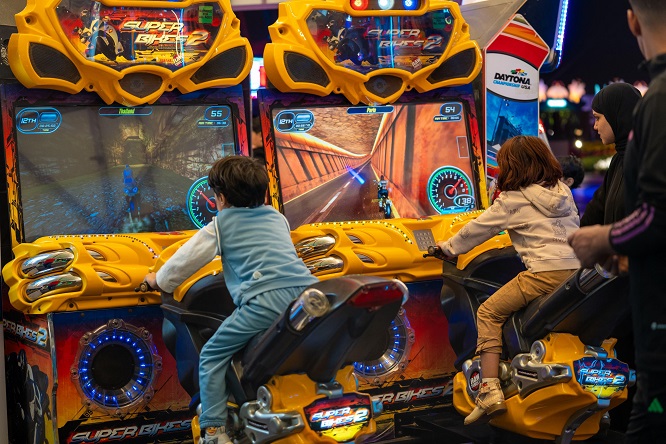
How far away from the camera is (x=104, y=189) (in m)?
4.49

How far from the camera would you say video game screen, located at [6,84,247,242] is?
4.34 m

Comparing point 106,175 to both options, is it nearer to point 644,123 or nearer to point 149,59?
point 149,59

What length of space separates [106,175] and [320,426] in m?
1.65

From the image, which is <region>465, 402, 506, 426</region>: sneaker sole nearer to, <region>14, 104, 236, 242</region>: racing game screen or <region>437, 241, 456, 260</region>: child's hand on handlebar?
<region>437, 241, 456, 260</region>: child's hand on handlebar

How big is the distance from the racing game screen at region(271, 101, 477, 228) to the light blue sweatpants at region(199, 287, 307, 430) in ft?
4.12

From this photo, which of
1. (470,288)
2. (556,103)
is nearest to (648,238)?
(470,288)

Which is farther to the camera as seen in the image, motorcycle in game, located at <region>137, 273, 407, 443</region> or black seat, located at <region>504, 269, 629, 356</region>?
black seat, located at <region>504, 269, 629, 356</region>

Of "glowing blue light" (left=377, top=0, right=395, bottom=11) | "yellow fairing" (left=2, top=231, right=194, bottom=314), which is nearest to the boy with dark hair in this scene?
"yellow fairing" (left=2, top=231, right=194, bottom=314)

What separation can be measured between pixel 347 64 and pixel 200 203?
1037 millimetres

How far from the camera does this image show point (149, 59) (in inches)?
181

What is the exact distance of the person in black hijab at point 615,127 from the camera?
4.19 metres

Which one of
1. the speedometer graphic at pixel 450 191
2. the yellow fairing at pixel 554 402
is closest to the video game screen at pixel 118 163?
the speedometer graphic at pixel 450 191

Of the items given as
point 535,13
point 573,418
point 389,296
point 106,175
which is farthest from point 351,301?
point 535,13

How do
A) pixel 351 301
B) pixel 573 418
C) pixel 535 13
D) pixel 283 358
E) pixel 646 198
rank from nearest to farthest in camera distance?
pixel 646 198
pixel 351 301
pixel 283 358
pixel 573 418
pixel 535 13
